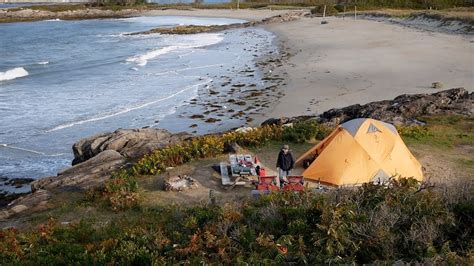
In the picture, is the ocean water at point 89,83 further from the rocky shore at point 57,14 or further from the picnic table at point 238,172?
the rocky shore at point 57,14

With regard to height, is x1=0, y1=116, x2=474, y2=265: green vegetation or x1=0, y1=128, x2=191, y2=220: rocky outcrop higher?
x1=0, y1=116, x2=474, y2=265: green vegetation

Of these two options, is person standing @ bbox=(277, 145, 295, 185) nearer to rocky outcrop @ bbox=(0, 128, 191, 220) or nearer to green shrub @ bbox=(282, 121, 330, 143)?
green shrub @ bbox=(282, 121, 330, 143)

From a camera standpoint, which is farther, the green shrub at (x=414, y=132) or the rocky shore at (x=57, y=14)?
the rocky shore at (x=57, y=14)

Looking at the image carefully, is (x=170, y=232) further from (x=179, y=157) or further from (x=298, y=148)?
(x=298, y=148)

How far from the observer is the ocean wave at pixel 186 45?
43.7 meters

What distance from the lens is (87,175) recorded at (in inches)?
566

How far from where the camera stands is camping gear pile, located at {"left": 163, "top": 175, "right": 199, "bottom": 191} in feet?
41.2

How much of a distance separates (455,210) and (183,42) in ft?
165

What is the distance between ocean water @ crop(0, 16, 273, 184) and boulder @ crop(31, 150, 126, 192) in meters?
3.10

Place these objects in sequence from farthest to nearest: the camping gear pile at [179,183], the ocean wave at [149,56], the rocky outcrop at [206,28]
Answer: the rocky outcrop at [206,28], the ocean wave at [149,56], the camping gear pile at [179,183]

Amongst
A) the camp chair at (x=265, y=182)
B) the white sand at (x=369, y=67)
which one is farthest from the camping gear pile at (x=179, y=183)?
the white sand at (x=369, y=67)

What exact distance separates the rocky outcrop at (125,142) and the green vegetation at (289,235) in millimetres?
6456

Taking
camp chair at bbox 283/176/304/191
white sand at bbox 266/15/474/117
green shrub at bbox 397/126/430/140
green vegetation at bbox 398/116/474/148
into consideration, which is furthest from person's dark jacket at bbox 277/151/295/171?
white sand at bbox 266/15/474/117

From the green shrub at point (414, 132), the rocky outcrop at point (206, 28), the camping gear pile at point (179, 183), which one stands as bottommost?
the camping gear pile at point (179, 183)
